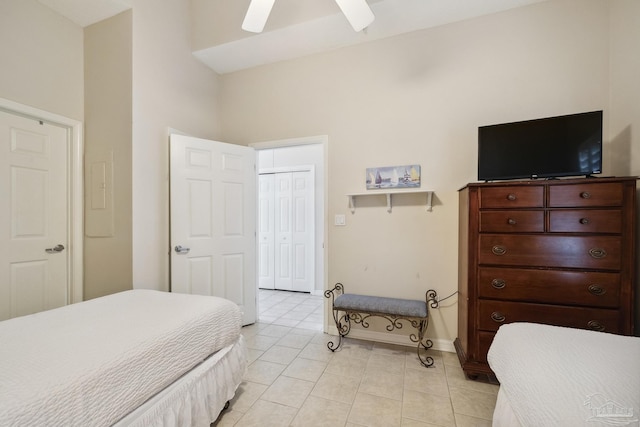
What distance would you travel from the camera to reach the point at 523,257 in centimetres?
179

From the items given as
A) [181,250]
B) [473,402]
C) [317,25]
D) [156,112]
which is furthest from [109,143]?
[473,402]

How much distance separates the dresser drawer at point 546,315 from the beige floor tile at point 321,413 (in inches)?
45.9

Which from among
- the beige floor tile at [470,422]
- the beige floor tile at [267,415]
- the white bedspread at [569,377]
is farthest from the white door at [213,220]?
the white bedspread at [569,377]

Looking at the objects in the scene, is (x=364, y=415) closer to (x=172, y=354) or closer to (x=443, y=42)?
(x=172, y=354)

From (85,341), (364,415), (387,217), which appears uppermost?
(387,217)

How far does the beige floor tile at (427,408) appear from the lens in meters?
1.57

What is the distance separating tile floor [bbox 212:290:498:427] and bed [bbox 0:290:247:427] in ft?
1.07

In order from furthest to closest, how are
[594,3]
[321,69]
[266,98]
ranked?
[266,98] < [321,69] < [594,3]

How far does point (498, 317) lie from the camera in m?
1.83

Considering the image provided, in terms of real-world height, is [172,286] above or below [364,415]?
above

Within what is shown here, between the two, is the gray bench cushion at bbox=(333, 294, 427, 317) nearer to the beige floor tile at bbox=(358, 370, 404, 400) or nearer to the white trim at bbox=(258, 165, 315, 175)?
the beige floor tile at bbox=(358, 370, 404, 400)

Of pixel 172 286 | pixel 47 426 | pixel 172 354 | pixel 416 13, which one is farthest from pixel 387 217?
pixel 47 426

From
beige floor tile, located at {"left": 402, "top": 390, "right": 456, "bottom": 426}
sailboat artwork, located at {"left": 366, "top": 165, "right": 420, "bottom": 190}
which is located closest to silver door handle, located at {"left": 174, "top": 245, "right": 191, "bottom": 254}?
sailboat artwork, located at {"left": 366, "top": 165, "right": 420, "bottom": 190}

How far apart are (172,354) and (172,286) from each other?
1408 millimetres
